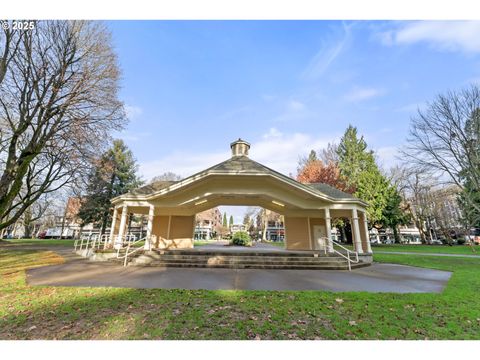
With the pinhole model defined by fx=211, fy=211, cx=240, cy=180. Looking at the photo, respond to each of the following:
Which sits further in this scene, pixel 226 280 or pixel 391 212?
pixel 391 212

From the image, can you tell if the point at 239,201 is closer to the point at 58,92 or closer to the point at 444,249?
the point at 58,92

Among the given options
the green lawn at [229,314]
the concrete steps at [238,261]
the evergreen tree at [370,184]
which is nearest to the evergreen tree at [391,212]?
the evergreen tree at [370,184]

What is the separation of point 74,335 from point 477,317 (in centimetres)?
804

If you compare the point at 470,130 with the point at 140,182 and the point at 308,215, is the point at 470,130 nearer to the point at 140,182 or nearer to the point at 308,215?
the point at 308,215

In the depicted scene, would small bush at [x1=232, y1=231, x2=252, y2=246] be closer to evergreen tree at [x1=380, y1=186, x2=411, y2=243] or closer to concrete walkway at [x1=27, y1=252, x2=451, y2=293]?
concrete walkway at [x1=27, y1=252, x2=451, y2=293]

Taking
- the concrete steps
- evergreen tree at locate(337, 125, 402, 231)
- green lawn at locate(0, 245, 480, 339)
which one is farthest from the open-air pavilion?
evergreen tree at locate(337, 125, 402, 231)

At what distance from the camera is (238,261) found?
10164mm

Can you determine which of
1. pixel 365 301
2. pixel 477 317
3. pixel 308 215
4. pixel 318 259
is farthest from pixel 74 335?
pixel 308 215

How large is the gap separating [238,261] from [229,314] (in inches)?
228

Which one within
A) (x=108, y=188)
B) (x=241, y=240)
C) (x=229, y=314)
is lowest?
(x=229, y=314)

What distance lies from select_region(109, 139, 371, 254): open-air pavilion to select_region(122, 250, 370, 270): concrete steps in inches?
55.5

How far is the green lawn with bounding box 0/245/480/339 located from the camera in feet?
12.4

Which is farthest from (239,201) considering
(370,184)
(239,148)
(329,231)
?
(370,184)

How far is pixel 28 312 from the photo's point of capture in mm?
4434
